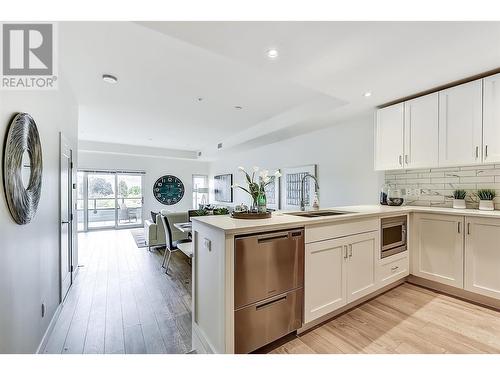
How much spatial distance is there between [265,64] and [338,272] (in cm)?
198

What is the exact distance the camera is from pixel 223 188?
8141 mm

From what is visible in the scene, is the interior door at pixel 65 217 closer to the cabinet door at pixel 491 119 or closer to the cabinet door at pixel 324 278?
the cabinet door at pixel 324 278

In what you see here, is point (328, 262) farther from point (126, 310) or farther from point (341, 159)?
point (341, 159)

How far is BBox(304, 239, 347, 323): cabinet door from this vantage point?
1873 millimetres

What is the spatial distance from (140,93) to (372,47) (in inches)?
114

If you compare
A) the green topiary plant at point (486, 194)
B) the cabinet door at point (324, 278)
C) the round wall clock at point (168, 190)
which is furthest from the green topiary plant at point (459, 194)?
the round wall clock at point (168, 190)

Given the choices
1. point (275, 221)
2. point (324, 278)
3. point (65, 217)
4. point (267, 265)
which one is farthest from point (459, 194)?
point (65, 217)

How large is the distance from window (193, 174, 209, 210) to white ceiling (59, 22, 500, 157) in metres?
5.11

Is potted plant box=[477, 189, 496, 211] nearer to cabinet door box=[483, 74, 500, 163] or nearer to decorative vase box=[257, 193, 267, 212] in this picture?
cabinet door box=[483, 74, 500, 163]

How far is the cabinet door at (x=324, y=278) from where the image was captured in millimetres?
1873

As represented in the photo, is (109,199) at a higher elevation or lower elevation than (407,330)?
higher

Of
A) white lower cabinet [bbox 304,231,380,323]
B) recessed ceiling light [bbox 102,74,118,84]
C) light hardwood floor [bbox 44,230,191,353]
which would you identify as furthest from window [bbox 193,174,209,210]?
white lower cabinet [bbox 304,231,380,323]

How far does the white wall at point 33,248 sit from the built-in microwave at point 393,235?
118 inches
